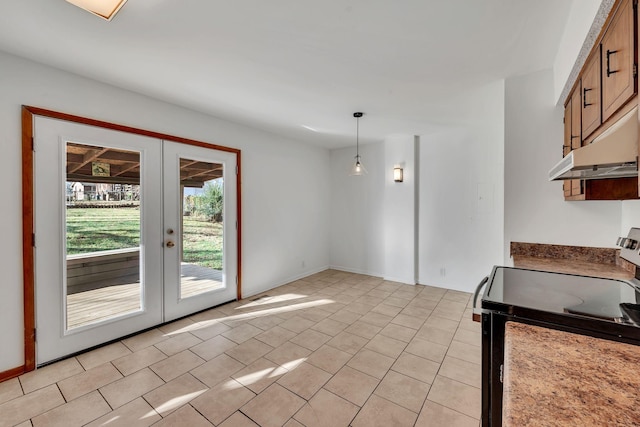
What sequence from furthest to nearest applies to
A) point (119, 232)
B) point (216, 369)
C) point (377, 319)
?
point (377, 319) → point (119, 232) → point (216, 369)

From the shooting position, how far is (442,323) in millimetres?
3316

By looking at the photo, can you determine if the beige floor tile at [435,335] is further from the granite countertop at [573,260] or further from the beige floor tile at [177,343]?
the beige floor tile at [177,343]

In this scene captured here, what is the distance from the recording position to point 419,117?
3814 millimetres

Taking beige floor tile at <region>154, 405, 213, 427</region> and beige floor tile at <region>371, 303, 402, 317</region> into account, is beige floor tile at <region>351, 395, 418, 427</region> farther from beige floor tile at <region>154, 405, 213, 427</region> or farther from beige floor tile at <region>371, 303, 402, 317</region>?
beige floor tile at <region>371, 303, 402, 317</region>

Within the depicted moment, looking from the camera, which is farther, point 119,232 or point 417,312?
point 417,312

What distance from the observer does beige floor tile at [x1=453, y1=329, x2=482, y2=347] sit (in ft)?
9.38

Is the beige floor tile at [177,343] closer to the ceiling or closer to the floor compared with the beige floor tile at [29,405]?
closer to the ceiling

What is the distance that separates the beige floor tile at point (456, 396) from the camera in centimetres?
195

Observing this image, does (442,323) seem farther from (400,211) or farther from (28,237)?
(28,237)

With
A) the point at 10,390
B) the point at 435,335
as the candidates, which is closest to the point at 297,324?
the point at 435,335

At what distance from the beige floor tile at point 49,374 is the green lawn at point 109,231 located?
978 mm

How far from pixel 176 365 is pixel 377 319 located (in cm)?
221

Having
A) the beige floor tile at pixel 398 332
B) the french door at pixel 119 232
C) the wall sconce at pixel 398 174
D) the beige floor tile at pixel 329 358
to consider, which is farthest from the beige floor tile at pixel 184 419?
the wall sconce at pixel 398 174

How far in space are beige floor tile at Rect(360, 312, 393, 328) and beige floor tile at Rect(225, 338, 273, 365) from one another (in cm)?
126
